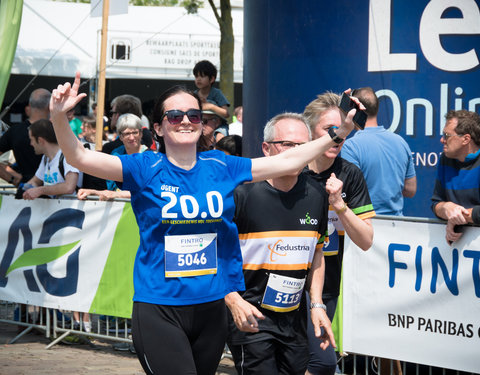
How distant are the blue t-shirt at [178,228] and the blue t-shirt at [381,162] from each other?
260cm

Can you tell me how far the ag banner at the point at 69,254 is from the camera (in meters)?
7.10

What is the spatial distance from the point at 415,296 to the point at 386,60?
2533mm

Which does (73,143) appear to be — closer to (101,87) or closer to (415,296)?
(415,296)

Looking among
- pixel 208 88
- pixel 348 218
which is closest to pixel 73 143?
pixel 348 218

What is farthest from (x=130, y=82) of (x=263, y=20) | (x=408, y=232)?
(x=408, y=232)

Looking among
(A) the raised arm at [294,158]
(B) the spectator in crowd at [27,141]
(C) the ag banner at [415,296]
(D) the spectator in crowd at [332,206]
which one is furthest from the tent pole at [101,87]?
(A) the raised arm at [294,158]

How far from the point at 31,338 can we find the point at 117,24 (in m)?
14.6

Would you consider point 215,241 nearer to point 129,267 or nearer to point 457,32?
point 129,267

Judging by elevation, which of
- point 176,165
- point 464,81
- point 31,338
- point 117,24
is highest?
point 117,24

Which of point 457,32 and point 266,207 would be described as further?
point 457,32

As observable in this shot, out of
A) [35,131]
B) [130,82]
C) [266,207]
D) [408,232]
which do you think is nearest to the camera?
[266,207]

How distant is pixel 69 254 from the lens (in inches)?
291

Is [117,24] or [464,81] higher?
[117,24]

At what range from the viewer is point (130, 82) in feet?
78.5
